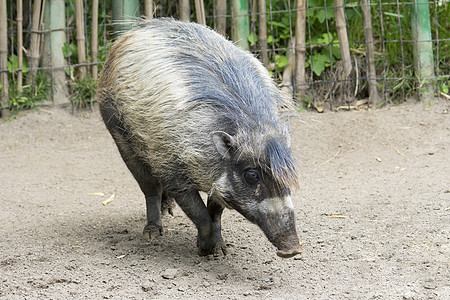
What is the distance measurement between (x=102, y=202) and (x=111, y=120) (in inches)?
49.7

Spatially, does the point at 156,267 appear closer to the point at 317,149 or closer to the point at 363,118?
the point at 317,149

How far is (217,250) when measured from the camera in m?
4.66

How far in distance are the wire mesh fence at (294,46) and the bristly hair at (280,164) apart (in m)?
3.70

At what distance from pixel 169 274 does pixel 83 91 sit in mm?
4458

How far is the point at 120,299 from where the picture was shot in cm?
384

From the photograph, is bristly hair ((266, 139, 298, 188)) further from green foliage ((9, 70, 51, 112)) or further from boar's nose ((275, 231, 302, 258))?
green foliage ((9, 70, 51, 112))

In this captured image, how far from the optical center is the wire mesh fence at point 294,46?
785cm

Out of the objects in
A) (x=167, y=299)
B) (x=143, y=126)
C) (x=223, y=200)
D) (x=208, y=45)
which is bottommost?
(x=167, y=299)

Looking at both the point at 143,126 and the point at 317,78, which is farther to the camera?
the point at 317,78

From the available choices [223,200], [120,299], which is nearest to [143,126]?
[223,200]

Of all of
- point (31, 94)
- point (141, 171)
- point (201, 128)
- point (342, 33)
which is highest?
point (342, 33)

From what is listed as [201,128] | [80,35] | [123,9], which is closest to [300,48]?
[123,9]

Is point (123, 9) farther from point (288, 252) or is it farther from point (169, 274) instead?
point (288, 252)

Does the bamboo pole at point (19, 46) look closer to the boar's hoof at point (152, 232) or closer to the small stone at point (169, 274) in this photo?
the boar's hoof at point (152, 232)
